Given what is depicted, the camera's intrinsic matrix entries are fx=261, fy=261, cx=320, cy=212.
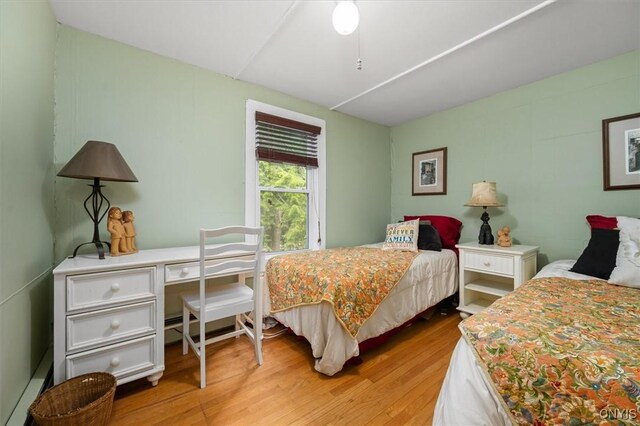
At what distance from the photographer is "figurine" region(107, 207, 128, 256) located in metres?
1.76

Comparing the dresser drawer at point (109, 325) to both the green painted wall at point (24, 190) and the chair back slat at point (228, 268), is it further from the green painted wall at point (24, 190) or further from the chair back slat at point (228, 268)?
the chair back slat at point (228, 268)

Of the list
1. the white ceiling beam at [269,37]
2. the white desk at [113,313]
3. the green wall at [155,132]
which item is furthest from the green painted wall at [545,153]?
the white desk at [113,313]

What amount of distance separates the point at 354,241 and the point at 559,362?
273 centimetres

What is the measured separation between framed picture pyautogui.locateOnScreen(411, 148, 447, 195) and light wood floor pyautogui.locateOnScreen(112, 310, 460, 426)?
78.9 inches

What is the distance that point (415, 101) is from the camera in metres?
3.09

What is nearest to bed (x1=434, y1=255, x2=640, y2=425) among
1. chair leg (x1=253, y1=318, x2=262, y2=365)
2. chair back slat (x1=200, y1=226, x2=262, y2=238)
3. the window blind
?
chair leg (x1=253, y1=318, x2=262, y2=365)

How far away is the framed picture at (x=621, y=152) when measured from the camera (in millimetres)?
2104

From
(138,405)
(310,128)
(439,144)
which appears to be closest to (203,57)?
(310,128)

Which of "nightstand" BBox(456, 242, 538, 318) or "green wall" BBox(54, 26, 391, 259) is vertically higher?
"green wall" BBox(54, 26, 391, 259)

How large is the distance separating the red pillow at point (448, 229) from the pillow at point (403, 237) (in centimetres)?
46

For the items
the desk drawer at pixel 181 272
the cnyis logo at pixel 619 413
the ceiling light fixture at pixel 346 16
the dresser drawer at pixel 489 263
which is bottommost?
the cnyis logo at pixel 619 413

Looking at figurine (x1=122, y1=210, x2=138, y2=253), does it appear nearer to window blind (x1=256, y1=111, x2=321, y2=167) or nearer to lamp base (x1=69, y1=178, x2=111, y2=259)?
lamp base (x1=69, y1=178, x2=111, y2=259)

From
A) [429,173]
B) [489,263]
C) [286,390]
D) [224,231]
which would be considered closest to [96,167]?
[224,231]

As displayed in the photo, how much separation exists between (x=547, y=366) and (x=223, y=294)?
1821 mm
